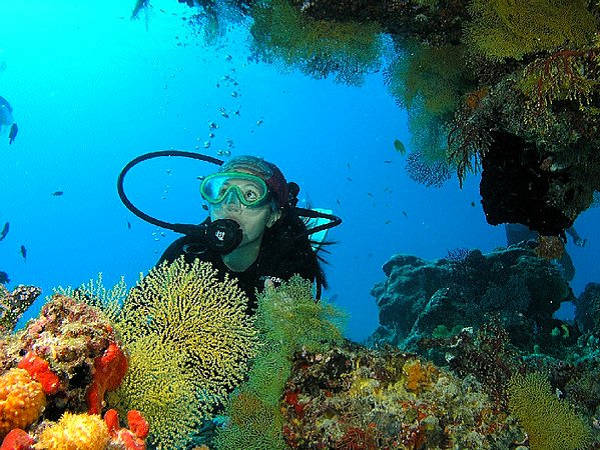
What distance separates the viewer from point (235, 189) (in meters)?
6.07

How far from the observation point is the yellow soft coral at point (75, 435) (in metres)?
1.90

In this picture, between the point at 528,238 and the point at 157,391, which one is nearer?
the point at 157,391

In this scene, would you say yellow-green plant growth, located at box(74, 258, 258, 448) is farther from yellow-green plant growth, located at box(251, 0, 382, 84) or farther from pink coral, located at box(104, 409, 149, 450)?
yellow-green plant growth, located at box(251, 0, 382, 84)

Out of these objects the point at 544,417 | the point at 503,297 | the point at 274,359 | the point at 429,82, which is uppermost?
the point at 503,297

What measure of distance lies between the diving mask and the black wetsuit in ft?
2.29

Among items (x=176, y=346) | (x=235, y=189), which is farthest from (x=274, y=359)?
(x=235, y=189)

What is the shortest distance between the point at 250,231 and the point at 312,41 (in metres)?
2.64

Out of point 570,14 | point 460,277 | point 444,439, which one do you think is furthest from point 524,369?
point 460,277

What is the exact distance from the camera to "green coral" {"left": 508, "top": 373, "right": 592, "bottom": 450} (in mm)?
3742

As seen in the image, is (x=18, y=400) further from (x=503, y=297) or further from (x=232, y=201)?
(x=503, y=297)

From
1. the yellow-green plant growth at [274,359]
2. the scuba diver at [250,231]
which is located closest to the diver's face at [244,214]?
the scuba diver at [250,231]

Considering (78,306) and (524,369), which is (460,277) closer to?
(524,369)

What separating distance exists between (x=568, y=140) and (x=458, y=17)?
1947 millimetres

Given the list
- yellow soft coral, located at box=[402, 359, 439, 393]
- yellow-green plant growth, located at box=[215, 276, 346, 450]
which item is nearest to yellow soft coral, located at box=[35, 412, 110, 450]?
yellow-green plant growth, located at box=[215, 276, 346, 450]
